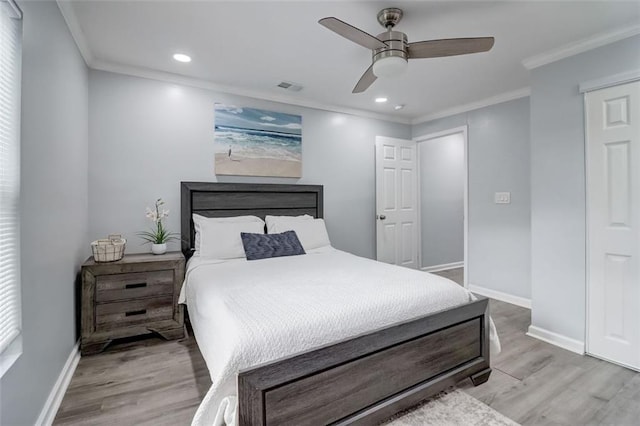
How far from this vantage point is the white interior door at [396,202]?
457cm

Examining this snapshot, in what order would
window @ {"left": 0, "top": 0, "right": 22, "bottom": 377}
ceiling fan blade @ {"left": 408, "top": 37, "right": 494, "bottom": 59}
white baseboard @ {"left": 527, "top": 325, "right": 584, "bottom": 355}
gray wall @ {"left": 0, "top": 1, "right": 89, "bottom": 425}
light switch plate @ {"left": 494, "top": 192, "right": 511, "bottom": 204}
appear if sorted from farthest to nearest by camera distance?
light switch plate @ {"left": 494, "top": 192, "right": 511, "bottom": 204} → white baseboard @ {"left": 527, "top": 325, "right": 584, "bottom": 355} → ceiling fan blade @ {"left": 408, "top": 37, "right": 494, "bottom": 59} → gray wall @ {"left": 0, "top": 1, "right": 89, "bottom": 425} → window @ {"left": 0, "top": 0, "right": 22, "bottom": 377}

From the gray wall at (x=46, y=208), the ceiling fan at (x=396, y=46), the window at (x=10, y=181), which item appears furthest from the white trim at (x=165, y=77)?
the ceiling fan at (x=396, y=46)

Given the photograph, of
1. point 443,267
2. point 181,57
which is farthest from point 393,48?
point 443,267

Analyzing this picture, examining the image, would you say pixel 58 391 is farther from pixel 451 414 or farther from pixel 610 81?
pixel 610 81

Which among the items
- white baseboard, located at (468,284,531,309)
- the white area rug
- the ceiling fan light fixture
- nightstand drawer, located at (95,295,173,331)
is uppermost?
the ceiling fan light fixture

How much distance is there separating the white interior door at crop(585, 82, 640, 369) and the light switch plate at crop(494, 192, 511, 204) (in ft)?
4.33

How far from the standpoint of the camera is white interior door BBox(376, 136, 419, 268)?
15.0 feet

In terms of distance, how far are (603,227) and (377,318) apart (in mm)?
2108

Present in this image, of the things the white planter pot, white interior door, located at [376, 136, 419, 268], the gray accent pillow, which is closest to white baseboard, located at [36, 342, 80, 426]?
the white planter pot

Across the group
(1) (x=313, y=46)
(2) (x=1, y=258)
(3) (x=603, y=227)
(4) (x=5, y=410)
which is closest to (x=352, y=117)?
(1) (x=313, y=46)

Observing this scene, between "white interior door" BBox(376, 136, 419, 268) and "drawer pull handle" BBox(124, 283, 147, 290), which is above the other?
"white interior door" BBox(376, 136, 419, 268)

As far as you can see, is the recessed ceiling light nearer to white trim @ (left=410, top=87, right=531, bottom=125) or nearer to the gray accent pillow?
the gray accent pillow

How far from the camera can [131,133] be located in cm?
303

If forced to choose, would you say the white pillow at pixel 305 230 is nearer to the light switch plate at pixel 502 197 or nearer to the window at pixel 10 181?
the window at pixel 10 181
